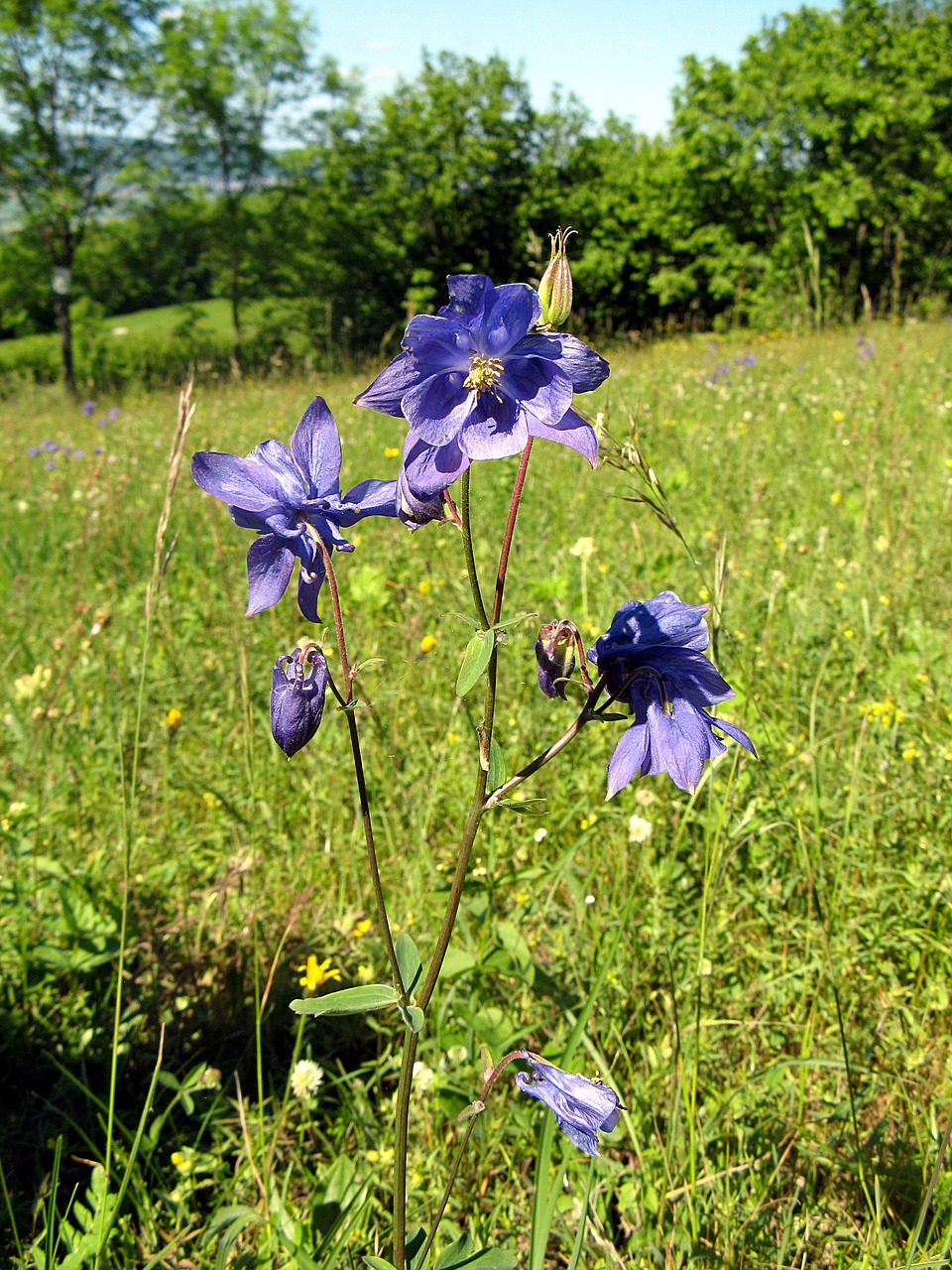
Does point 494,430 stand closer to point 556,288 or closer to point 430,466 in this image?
point 430,466

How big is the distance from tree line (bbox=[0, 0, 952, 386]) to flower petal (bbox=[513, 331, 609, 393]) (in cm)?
1803

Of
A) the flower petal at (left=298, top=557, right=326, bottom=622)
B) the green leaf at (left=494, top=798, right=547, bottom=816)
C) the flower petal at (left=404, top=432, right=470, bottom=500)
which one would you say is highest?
the flower petal at (left=404, top=432, right=470, bottom=500)

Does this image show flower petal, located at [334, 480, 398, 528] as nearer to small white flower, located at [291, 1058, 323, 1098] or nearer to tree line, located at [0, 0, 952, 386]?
small white flower, located at [291, 1058, 323, 1098]

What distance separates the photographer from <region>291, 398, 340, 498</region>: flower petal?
102 centimetres

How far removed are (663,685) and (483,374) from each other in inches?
16.1

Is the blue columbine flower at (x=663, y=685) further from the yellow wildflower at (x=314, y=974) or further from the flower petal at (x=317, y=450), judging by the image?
the yellow wildflower at (x=314, y=974)

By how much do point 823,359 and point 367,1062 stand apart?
7273mm

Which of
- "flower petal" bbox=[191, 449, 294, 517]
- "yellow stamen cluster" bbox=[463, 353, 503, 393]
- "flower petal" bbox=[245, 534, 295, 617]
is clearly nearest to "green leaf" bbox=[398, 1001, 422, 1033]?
"flower petal" bbox=[245, 534, 295, 617]

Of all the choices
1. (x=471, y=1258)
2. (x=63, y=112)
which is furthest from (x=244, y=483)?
(x=63, y=112)

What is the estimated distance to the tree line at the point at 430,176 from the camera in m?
19.8

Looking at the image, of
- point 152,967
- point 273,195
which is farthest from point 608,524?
point 273,195

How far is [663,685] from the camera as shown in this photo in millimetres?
968

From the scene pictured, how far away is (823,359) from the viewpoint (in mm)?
7293

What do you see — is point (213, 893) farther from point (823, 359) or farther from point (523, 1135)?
point (823, 359)
